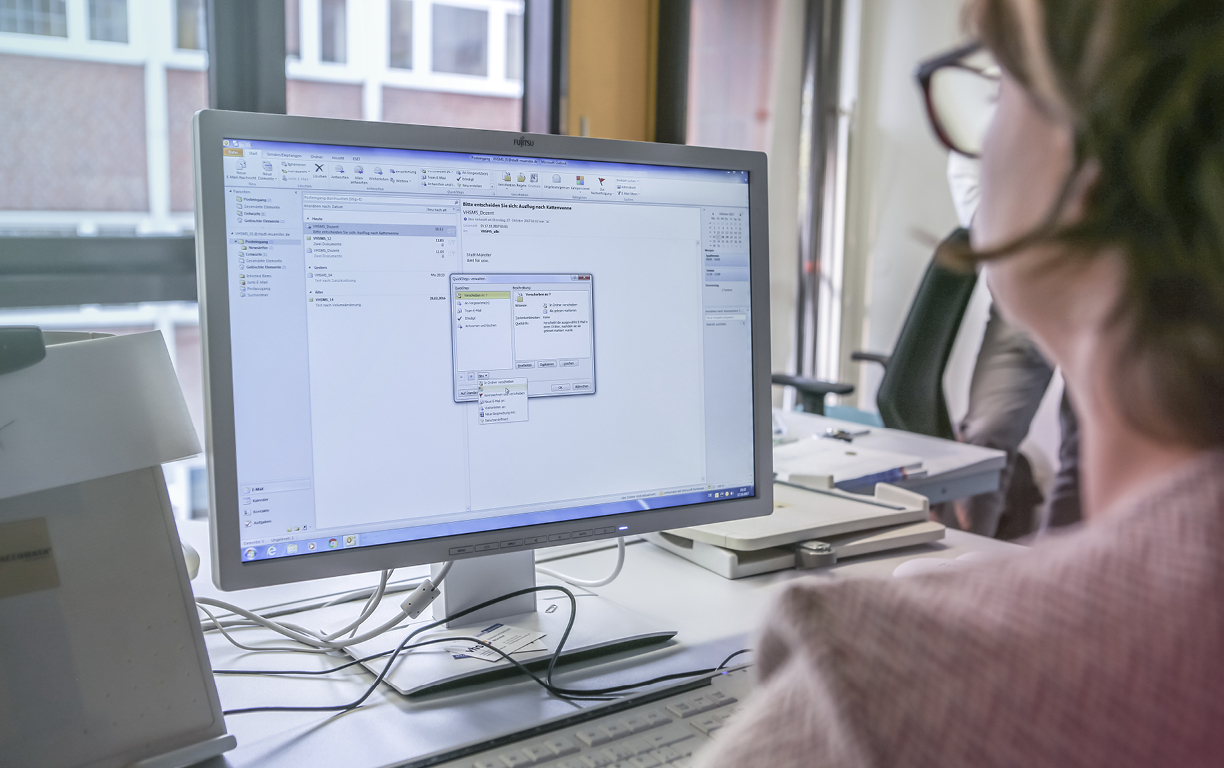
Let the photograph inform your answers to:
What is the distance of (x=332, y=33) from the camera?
3947mm

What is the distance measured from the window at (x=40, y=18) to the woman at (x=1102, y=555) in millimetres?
3892

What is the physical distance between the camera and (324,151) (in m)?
0.66

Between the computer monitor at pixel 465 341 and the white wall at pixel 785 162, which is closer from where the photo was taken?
the computer monitor at pixel 465 341

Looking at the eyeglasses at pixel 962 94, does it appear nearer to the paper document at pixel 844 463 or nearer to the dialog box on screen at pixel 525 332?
the dialog box on screen at pixel 525 332

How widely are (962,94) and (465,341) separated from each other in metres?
0.43

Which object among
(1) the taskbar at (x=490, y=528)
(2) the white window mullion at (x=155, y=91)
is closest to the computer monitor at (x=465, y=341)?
(1) the taskbar at (x=490, y=528)

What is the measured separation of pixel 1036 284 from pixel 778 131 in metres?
3.12

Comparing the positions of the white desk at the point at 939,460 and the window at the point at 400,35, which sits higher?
the window at the point at 400,35

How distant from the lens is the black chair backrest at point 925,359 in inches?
96.0

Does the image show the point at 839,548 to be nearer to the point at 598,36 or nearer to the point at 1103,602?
the point at 1103,602

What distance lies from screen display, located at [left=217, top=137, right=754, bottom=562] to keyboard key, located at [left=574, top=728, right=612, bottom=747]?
0.61 ft

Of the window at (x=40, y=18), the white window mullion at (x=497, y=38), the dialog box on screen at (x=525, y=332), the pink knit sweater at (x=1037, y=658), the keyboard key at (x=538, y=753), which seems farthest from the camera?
the white window mullion at (x=497, y=38)

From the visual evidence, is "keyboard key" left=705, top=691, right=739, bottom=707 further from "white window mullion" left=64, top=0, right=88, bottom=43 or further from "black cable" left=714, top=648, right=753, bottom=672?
"white window mullion" left=64, top=0, right=88, bottom=43

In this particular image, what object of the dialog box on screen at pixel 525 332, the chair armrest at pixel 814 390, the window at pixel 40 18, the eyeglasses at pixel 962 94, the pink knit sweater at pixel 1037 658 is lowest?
the chair armrest at pixel 814 390
